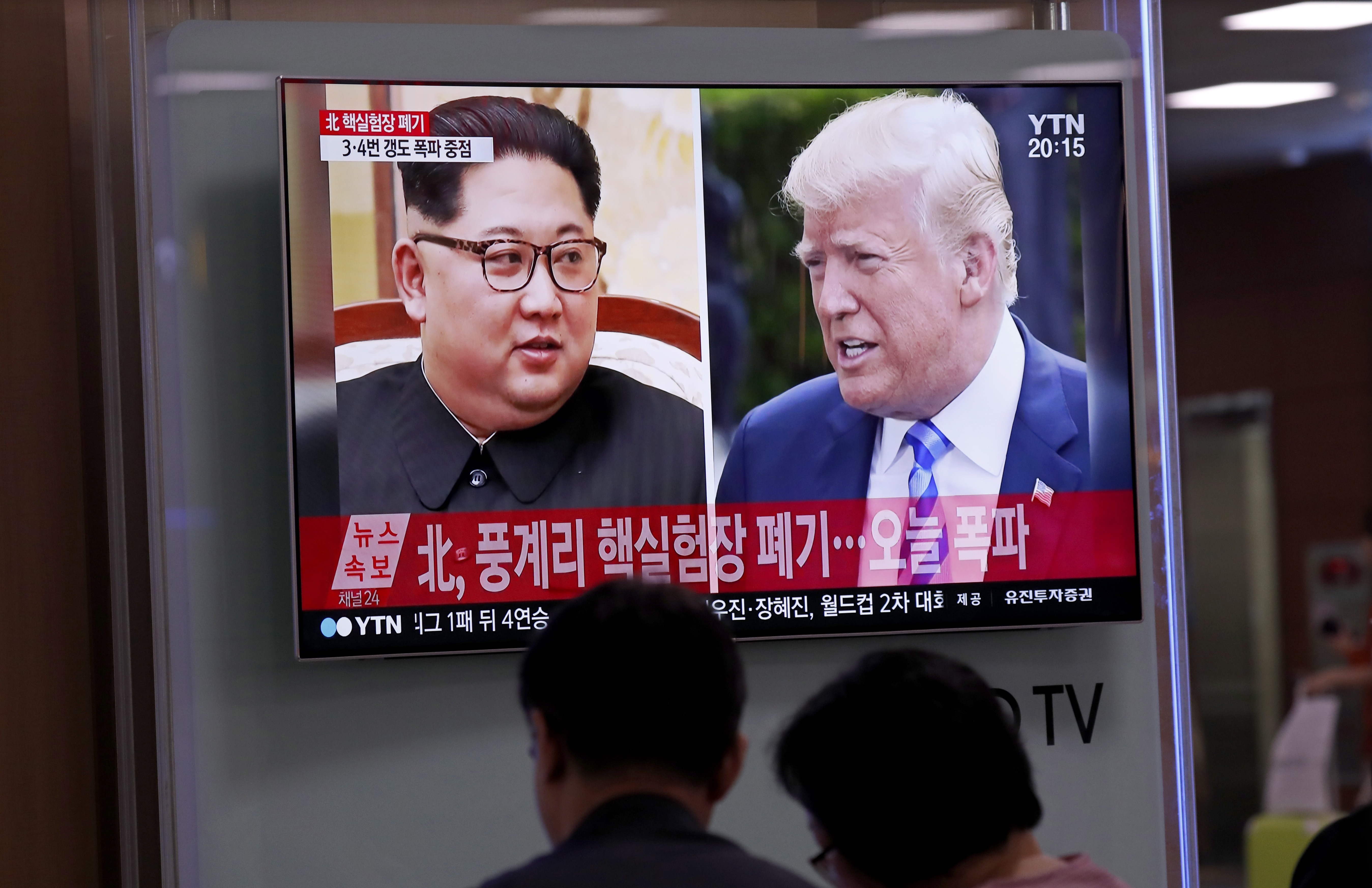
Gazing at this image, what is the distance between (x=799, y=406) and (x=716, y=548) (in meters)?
0.30

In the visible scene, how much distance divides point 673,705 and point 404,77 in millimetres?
1442

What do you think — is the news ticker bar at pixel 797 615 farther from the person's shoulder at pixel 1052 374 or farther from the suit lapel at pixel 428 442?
the person's shoulder at pixel 1052 374

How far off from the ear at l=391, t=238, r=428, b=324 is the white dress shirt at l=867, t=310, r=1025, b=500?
0.85m

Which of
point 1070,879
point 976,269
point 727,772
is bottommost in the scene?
point 1070,879

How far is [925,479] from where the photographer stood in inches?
95.3

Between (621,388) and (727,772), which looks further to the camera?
(621,388)

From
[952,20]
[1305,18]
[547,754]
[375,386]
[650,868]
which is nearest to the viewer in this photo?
[650,868]

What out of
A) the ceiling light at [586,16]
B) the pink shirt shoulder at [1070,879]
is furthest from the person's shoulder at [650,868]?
the ceiling light at [586,16]

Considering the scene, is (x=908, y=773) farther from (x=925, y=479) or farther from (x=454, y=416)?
(x=454, y=416)

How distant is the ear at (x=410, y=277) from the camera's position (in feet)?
7.63

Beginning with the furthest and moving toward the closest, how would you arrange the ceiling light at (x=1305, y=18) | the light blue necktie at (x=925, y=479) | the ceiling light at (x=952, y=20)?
the ceiling light at (x=1305, y=18) < the ceiling light at (x=952, y=20) < the light blue necktie at (x=925, y=479)

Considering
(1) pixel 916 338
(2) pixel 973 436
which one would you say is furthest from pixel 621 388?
(2) pixel 973 436

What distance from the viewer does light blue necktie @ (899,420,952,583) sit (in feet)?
7.88

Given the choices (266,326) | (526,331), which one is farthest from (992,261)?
(266,326)
